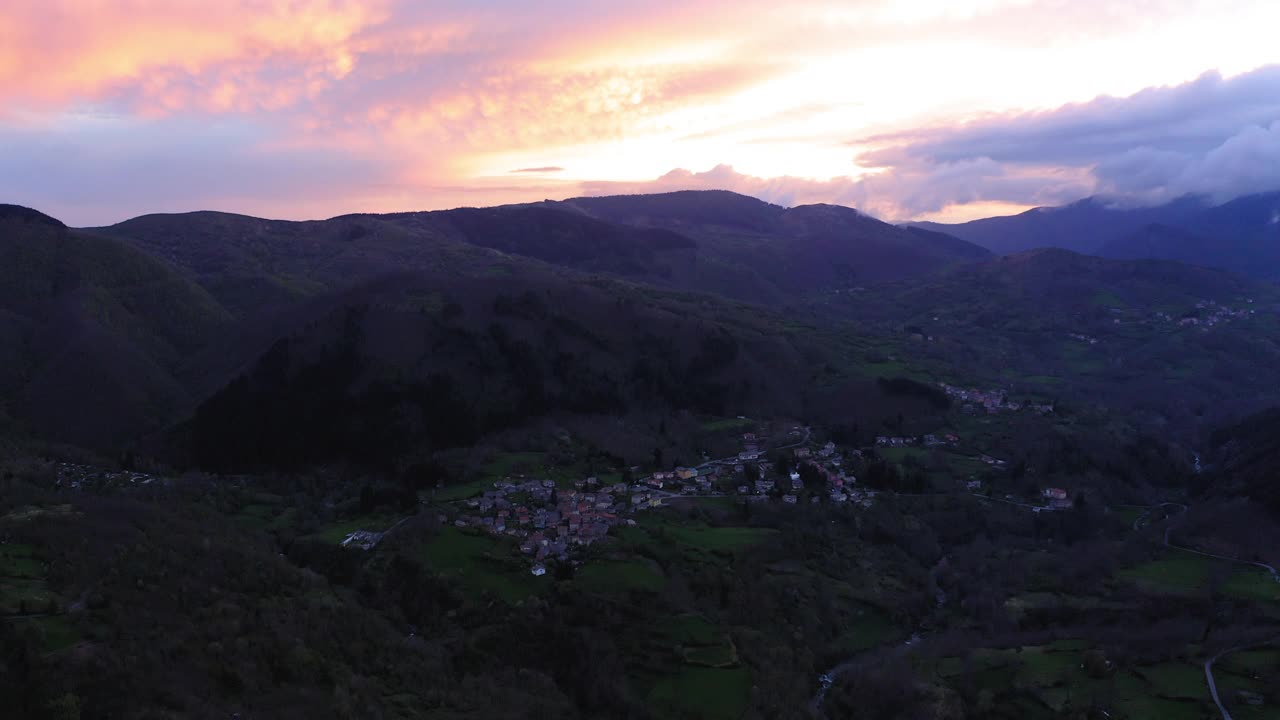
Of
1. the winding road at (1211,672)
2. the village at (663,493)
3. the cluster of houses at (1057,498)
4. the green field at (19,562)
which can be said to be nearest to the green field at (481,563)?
the village at (663,493)

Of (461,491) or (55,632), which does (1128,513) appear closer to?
(461,491)

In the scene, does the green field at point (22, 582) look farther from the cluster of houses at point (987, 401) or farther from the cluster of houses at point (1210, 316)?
the cluster of houses at point (1210, 316)

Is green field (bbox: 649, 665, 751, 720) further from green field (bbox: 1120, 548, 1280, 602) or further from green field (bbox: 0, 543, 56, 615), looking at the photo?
green field (bbox: 1120, 548, 1280, 602)

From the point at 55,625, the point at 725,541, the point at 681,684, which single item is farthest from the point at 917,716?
the point at 55,625

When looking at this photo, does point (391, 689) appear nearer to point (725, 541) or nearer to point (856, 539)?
point (725, 541)

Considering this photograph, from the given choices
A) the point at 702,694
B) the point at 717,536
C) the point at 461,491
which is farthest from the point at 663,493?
the point at 702,694
